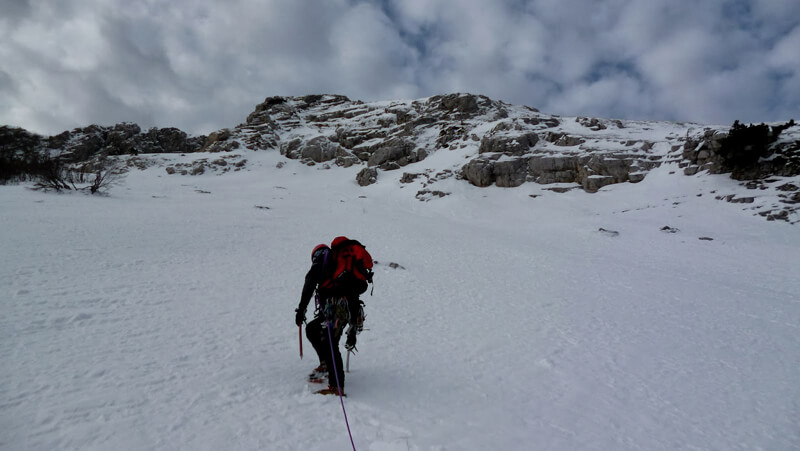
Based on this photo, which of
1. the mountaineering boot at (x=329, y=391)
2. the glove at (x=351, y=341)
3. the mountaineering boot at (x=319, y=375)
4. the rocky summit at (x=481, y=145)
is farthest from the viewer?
the rocky summit at (x=481, y=145)

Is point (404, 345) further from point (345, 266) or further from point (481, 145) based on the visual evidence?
point (481, 145)

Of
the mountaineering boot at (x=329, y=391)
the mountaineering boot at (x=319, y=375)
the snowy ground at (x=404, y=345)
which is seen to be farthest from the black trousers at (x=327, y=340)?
the snowy ground at (x=404, y=345)

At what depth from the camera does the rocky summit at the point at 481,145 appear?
24.9m

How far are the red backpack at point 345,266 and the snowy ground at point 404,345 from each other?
1.52 m

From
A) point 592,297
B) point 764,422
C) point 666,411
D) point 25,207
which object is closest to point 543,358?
point 666,411

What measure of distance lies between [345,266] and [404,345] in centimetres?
294

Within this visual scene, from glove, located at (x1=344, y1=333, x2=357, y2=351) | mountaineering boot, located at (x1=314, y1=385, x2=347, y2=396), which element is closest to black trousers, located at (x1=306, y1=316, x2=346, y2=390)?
mountaineering boot, located at (x1=314, y1=385, x2=347, y2=396)

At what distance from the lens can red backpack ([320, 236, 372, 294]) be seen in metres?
4.80

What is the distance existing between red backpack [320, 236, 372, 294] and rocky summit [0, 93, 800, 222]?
89.5 feet

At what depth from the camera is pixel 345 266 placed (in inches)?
189

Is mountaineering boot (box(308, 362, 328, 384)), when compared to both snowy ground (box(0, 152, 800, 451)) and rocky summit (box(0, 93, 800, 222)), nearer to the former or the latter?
snowy ground (box(0, 152, 800, 451))

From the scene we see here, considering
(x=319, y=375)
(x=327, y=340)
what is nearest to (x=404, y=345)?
(x=319, y=375)

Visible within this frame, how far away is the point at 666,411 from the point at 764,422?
1.25 meters

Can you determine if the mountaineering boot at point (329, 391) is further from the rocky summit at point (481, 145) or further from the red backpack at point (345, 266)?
the rocky summit at point (481, 145)
